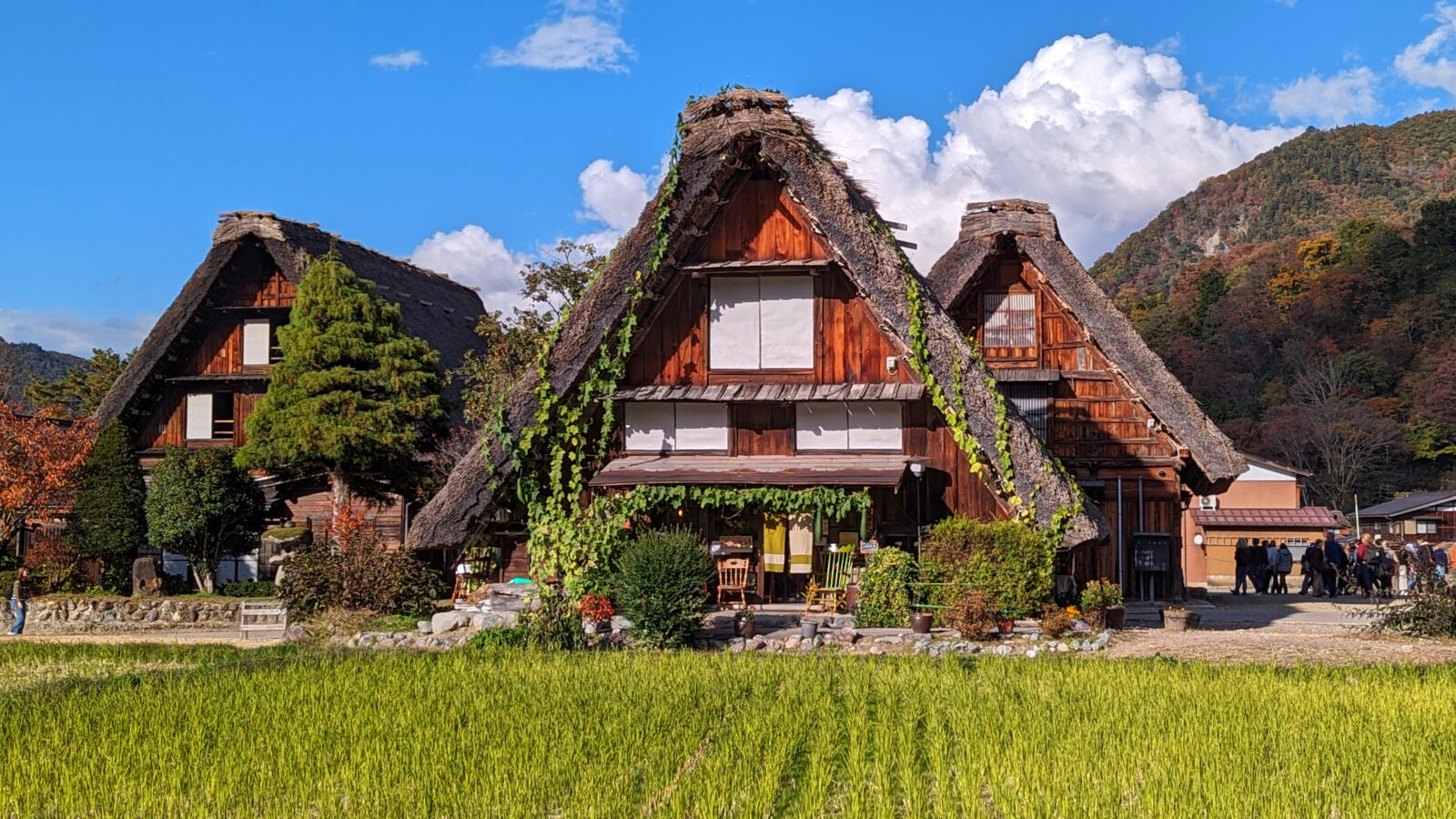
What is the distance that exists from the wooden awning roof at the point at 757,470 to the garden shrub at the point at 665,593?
274cm

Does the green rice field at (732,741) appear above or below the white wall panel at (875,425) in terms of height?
below

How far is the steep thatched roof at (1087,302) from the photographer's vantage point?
2128 cm

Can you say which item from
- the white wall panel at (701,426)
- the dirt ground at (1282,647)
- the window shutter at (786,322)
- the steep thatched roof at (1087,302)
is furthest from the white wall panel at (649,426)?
the steep thatched roof at (1087,302)

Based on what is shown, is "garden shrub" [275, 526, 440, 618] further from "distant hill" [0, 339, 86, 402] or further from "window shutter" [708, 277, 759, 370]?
"distant hill" [0, 339, 86, 402]

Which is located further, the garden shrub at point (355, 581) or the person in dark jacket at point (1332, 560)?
the person in dark jacket at point (1332, 560)

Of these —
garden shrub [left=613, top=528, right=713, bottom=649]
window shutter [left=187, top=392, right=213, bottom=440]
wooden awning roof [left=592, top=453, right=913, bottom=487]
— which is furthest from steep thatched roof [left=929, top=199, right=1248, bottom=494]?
window shutter [left=187, top=392, right=213, bottom=440]

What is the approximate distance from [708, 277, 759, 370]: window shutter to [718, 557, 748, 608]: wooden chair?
2.74 meters

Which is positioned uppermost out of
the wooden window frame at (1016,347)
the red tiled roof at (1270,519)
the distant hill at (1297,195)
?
the distant hill at (1297,195)

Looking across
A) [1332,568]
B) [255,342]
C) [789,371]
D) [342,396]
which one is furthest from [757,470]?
[255,342]

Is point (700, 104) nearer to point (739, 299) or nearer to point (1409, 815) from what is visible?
point (739, 299)

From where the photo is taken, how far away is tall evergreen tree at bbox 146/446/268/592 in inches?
866

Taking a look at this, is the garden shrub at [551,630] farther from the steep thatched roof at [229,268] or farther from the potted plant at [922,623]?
the steep thatched roof at [229,268]

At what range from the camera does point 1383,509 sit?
43344 mm

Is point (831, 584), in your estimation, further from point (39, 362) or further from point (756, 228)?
point (39, 362)
